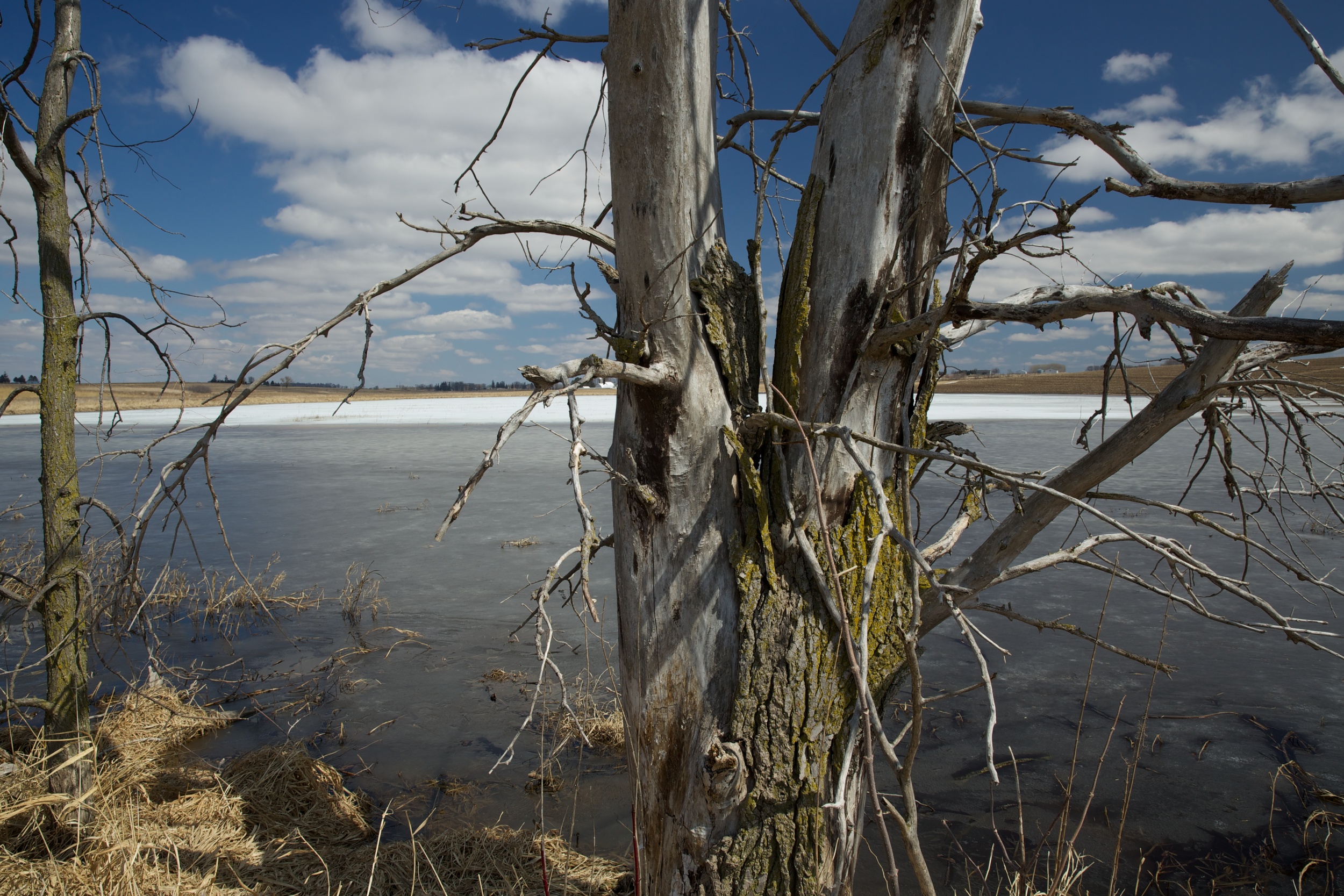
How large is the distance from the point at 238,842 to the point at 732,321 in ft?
13.1

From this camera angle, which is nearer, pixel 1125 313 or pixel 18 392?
pixel 1125 313

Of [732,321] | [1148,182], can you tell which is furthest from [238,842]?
[1148,182]

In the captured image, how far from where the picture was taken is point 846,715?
97.1 inches

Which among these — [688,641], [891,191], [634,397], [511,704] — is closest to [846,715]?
[688,641]

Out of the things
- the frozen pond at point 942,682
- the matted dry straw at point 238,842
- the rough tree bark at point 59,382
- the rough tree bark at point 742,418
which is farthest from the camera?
the frozen pond at point 942,682

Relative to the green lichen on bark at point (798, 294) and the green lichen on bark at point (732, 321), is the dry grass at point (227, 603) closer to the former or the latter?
the green lichen on bark at point (732, 321)

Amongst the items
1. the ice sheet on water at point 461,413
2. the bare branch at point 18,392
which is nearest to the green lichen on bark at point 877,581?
the bare branch at point 18,392

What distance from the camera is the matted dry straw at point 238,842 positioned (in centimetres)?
316

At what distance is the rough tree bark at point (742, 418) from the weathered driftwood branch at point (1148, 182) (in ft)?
0.98

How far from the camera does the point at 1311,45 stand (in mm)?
1842

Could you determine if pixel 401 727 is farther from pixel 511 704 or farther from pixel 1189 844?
pixel 1189 844

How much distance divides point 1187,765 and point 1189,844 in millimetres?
1089

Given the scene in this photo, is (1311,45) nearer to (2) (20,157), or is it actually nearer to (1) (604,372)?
(1) (604,372)

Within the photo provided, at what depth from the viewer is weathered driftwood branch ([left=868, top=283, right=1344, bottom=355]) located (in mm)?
1691
